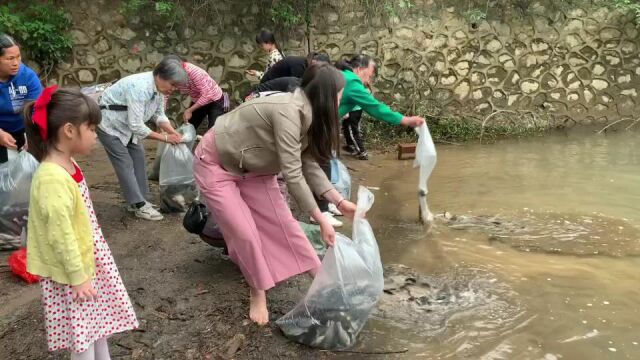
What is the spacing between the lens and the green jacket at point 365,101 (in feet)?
12.4

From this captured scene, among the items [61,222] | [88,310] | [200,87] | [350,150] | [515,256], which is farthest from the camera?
[350,150]

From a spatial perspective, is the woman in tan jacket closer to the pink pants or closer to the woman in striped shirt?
the pink pants

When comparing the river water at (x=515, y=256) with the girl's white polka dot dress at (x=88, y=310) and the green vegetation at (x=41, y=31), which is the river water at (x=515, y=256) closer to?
the girl's white polka dot dress at (x=88, y=310)

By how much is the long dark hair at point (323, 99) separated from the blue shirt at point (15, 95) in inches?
84.9

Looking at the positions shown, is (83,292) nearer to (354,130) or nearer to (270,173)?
(270,173)

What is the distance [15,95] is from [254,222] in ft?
6.50

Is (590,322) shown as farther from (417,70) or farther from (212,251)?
(417,70)

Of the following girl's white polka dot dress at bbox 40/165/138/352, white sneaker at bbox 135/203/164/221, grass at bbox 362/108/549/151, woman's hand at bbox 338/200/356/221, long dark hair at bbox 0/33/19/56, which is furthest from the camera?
grass at bbox 362/108/549/151

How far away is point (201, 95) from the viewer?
16.9ft

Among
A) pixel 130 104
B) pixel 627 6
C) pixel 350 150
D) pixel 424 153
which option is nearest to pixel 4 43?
pixel 130 104

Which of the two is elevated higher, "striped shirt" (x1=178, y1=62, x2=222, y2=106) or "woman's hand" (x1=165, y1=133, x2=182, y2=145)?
"striped shirt" (x1=178, y1=62, x2=222, y2=106)

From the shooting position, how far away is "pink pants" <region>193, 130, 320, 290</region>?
2.49 metres

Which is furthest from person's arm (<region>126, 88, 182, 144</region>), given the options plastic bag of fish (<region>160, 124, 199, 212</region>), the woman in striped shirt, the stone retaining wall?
the stone retaining wall

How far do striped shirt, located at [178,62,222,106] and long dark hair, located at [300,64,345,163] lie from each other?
298 cm
